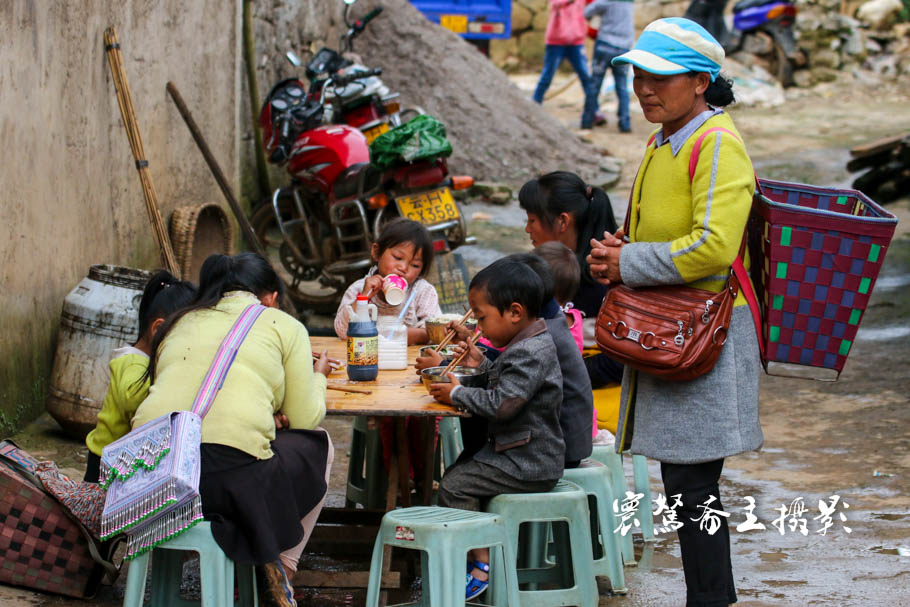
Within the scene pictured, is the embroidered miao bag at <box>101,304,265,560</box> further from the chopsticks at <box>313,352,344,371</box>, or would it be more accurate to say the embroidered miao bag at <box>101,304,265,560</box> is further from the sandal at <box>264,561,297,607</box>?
the chopsticks at <box>313,352,344,371</box>

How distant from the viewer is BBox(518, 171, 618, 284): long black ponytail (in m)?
4.14

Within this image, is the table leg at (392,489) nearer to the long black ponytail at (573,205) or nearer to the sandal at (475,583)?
the sandal at (475,583)

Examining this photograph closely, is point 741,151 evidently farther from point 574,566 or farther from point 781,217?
point 574,566

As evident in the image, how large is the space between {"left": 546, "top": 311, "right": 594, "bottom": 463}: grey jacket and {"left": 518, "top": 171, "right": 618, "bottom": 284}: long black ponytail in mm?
679

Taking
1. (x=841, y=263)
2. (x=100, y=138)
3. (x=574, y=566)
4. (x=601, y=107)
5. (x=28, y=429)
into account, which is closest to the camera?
(x=841, y=263)

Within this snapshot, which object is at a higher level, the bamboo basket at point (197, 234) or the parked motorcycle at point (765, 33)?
the parked motorcycle at point (765, 33)

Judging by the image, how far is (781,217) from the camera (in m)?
2.96

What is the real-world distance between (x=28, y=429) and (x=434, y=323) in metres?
2.10

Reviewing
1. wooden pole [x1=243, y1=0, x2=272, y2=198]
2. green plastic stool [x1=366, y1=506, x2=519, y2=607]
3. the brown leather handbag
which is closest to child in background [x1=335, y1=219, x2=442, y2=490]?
green plastic stool [x1=366, y1=506, x2=519, y2=607]

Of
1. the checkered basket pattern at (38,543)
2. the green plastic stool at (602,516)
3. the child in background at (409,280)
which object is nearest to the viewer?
the checkered basket pattern at (38,543)

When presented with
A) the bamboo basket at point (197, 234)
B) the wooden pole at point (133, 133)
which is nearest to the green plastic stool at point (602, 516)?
the wooden pole at point (133, 133)

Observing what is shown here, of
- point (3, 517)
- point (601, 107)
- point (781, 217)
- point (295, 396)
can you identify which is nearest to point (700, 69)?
point (781, 217)

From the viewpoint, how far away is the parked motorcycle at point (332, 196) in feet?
22.9

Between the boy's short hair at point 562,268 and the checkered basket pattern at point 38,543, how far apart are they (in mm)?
1727
